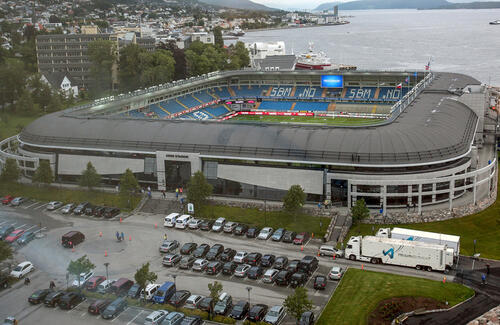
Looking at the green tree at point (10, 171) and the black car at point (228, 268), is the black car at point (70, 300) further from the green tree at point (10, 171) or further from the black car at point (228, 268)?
the green tree at point (10, 171)

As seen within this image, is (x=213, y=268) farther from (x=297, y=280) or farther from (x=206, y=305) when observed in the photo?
(x=297, y=280)

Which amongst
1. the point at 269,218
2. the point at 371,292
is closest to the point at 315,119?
the point at 269,218

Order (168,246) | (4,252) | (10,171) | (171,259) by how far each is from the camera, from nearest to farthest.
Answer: (4,252) < (171,259) < (168,246) < (10,171)

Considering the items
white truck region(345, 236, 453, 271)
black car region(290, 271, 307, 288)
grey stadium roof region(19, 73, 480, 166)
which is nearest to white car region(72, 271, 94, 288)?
black car region(290, 271, 307, 288)

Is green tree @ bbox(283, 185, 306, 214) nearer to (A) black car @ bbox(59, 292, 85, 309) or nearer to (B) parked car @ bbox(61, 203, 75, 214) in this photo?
(A) black car @ bbox(59, 292, 85, 309)

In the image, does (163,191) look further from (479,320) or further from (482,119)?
(482,119)

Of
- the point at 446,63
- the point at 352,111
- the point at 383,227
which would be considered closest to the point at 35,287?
the point at 383,227
